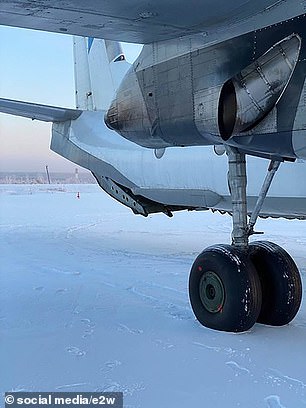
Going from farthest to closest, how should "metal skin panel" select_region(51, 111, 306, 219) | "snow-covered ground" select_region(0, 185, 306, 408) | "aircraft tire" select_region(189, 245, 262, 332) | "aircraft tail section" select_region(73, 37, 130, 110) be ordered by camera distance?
Answer: 1. "aircraft tail section" select_region(73, 37, 130, 110)
2. "metal skin panel" select_region(51, 111, 306, 219)
3. "aircraft tire" select_region(189, 245, 262, 332)
4. "snow-covered ground" select_region(0, 185, 306, 408)

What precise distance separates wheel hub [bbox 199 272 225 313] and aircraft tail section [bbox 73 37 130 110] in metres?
5.95

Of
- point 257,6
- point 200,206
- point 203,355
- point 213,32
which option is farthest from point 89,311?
point 200,206

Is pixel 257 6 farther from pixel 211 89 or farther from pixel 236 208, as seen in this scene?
pixel 236 208

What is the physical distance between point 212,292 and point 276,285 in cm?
52

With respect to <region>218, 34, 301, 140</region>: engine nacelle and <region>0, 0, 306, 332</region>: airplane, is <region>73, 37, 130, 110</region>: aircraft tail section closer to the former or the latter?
<region>0, 0, 306, 332</region>: airplane

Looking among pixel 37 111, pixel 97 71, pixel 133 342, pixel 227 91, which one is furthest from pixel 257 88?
pixel 97 71

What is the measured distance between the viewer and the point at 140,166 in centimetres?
890

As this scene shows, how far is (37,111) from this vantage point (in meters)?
8.62

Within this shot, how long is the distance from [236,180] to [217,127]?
79 cm

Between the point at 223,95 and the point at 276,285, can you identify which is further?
the point at 276,285

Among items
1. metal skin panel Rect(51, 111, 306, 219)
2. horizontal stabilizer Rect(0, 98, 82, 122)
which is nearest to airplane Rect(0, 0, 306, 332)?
metal skin panel Rect(51, 111, 306, 219)

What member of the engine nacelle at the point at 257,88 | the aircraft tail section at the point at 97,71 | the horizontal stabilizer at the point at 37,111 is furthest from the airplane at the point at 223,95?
the aircraft tail section at the point at 97,71

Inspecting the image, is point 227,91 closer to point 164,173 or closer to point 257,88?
point 257,88

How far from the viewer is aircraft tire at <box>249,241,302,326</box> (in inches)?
177
